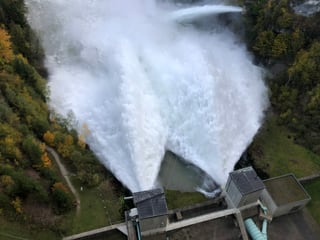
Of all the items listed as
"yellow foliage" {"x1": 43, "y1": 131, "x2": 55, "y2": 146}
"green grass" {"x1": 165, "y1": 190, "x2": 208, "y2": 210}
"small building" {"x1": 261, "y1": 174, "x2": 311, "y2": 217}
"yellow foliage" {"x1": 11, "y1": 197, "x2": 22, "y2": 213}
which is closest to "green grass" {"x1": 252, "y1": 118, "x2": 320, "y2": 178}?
"small building" {"x1": 261, "y1": 174, "x2": 311, "y2": 217}

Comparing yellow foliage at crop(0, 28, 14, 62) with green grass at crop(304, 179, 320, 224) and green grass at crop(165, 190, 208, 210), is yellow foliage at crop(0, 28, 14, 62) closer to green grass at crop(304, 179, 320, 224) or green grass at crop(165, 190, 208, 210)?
green grass at crop(165, 190, 208, 210)

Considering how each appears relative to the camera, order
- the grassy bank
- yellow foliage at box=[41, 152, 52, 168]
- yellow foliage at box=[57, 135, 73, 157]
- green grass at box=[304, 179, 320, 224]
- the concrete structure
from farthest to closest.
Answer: the grassy bank < green grass at box=[304, 179, 320, 224] < yellow foliage at box=[57, 135, 73, 157] < yellow foliage at box=[41, 152, 52, 168] < the concrete structure

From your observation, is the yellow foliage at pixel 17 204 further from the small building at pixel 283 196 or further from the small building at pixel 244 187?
the small building at pixel 283 196

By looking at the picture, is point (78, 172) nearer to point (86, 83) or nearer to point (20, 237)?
point (20, 237)

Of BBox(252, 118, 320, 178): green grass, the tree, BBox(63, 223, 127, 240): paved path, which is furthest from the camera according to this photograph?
BBox(252, 118, 320, 178): green grass

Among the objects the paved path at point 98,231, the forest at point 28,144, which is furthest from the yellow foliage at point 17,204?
the paved path at point 98,231

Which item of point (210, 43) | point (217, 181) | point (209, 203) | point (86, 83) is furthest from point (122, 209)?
point (210, 43)
